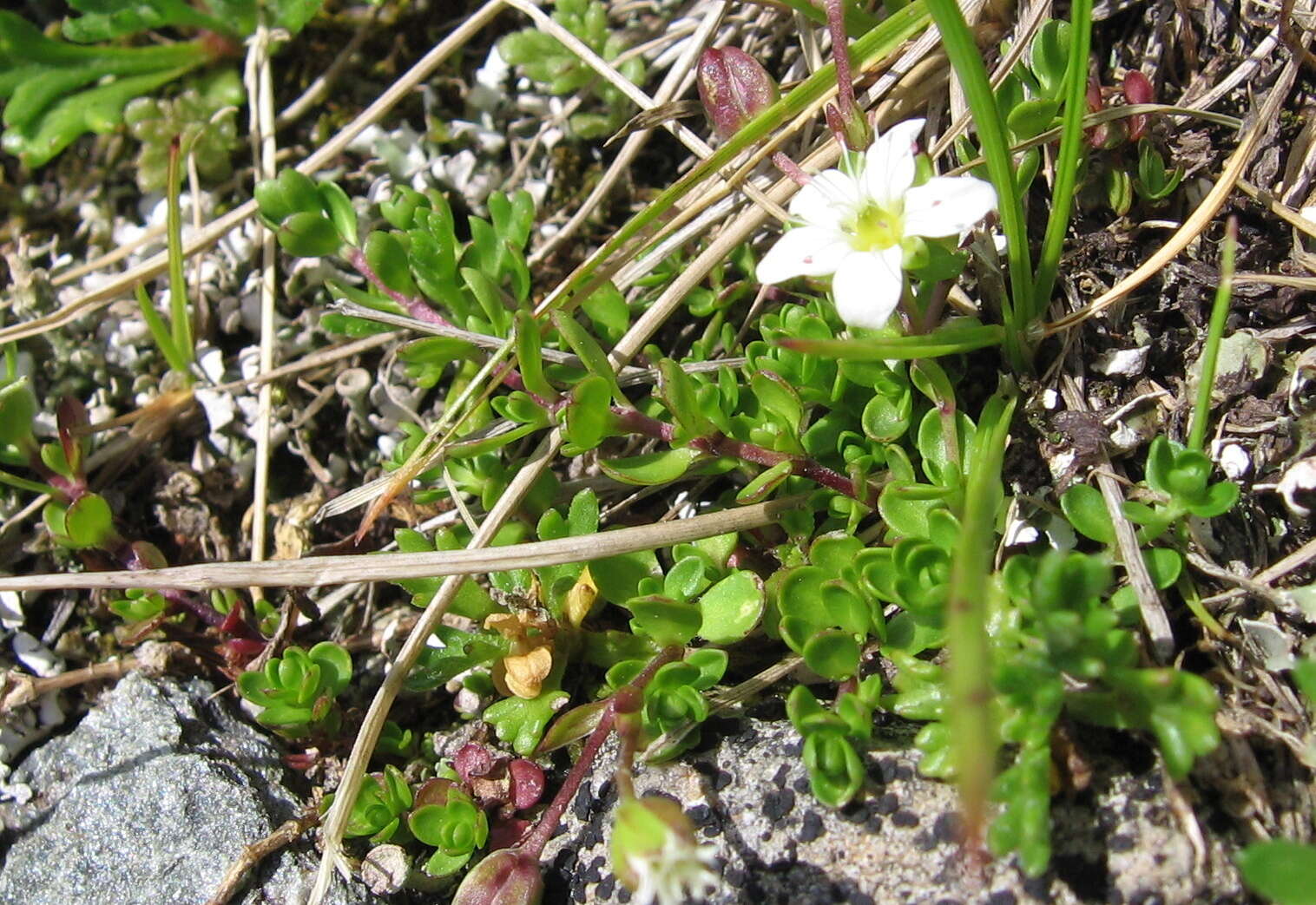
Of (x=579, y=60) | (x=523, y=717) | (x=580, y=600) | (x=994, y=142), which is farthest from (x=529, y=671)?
(x=579, y=60)

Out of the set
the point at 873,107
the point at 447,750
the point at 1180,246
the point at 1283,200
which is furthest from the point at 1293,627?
the point at 447,750

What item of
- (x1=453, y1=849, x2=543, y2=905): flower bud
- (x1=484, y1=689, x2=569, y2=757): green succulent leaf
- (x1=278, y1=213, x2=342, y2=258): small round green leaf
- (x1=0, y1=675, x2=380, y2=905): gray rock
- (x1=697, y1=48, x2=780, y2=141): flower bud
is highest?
(x1=697, y1=48, x2=780, y2=141): flower bud

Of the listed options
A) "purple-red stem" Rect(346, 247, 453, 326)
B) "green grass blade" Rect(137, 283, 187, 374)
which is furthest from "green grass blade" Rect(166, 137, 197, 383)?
"purple-red stem" Rect(346, 247, 453, 326)

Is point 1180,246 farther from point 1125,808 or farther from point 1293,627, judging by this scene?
point 1125,808

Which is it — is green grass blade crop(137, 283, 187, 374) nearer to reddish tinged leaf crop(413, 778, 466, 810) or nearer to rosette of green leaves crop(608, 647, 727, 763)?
reddish tinged leaf crop(413, 778, 466, 810)

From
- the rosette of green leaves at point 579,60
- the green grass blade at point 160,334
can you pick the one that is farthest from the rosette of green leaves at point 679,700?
the green grass blade at point 160,334

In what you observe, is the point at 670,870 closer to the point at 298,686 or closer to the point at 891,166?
the point at 298,686
